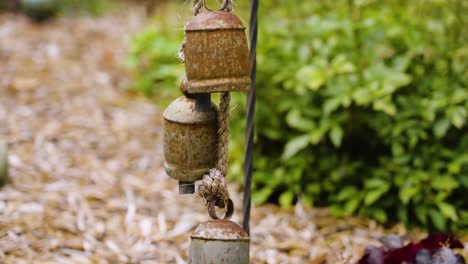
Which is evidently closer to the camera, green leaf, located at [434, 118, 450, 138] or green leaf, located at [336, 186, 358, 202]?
green leaf, located at [434, 118, 450, 138]

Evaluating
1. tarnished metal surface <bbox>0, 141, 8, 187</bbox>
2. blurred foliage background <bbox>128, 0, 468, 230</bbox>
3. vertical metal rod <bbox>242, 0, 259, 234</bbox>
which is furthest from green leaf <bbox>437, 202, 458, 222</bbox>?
tarnished metal surface <bbox>0, 141, 8, 187</bbox>

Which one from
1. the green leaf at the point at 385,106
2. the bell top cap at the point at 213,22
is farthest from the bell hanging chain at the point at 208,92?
the green leaf at the point at 385,106

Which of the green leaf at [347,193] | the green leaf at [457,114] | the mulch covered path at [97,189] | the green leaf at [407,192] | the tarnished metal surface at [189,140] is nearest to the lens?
the tarnished metal surface at [189,140]

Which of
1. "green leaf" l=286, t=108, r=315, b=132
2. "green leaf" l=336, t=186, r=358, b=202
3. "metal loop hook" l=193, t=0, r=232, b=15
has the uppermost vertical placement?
"metal loop hook" l=193, t=0, r=232, b=15

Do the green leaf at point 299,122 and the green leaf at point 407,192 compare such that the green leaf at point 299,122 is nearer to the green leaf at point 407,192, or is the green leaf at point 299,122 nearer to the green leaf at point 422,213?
the green leaf at point 407,192

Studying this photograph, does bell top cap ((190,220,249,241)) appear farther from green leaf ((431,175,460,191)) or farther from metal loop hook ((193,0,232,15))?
green leaf ((431,175,460,191))

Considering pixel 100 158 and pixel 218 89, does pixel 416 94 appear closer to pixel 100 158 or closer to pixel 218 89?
pixel 218 89
